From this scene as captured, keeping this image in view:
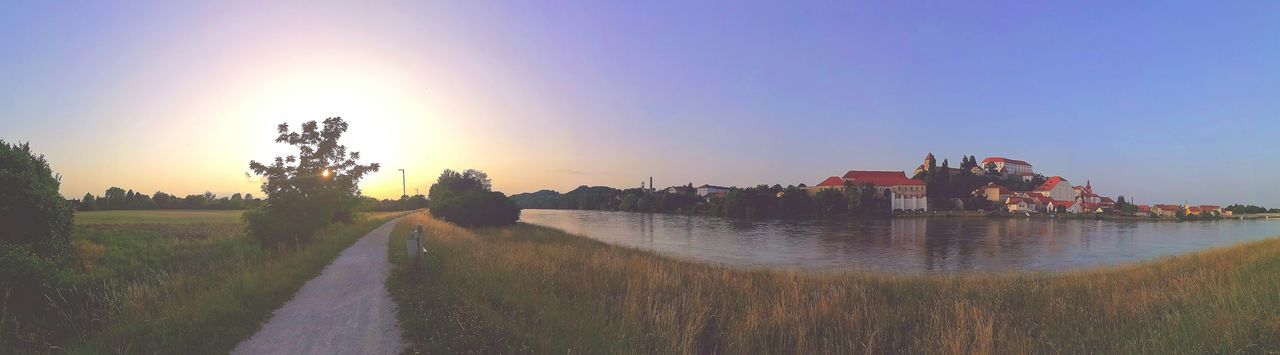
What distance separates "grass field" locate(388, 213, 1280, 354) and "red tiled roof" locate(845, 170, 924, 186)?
397ft

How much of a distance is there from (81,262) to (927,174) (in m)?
149

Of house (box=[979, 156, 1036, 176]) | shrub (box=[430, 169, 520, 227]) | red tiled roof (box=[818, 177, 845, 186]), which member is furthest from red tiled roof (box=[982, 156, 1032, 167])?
shrub (box=[430, 169, 520, 227])

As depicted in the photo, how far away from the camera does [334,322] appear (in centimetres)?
770

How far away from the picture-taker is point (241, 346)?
21.7 ft

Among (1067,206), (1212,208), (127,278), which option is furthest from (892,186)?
(127,278)

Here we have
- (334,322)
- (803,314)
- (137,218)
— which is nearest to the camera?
(334,322)

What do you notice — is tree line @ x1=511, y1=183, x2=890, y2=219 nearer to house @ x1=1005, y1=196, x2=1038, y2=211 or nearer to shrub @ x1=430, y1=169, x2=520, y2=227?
house @ x1=1005, y1=196, x2=1038, y2=211

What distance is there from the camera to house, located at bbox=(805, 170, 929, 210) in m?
120

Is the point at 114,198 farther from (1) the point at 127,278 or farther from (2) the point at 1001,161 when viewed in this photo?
(2) the point at 1001,161

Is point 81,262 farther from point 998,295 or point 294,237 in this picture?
point 998,295

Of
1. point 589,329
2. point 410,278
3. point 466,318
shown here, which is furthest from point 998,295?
point 410,278

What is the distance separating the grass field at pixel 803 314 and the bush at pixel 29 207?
829 cm

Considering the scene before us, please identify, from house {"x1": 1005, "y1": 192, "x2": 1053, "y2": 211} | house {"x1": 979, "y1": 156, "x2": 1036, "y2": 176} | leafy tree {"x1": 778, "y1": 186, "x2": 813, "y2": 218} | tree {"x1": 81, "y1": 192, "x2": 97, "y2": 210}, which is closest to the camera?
tree {"x1": 81, "y1": 192, "x2": 97, "y2": 210}

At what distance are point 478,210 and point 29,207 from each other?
3926 cm
